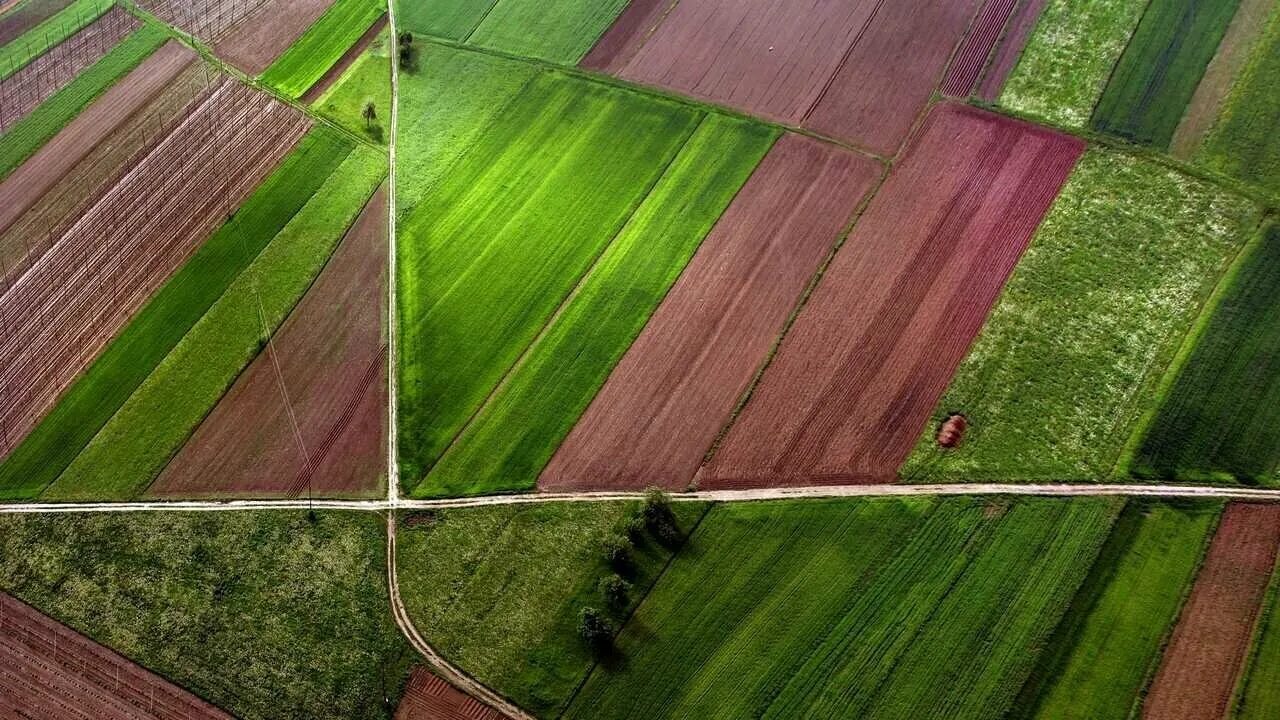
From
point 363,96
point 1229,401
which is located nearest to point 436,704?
point 1229,401

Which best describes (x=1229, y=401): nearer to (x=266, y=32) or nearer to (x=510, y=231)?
(x=510, y=231)

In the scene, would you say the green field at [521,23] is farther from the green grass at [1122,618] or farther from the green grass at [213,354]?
the green grass at [1122,618]

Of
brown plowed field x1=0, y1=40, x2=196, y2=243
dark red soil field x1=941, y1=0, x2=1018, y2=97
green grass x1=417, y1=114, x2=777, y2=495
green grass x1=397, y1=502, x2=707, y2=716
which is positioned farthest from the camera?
brown plowed field x1=0, y1=40, x2=196, y2=243

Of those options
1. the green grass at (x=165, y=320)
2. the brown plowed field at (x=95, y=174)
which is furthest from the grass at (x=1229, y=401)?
the brown plowed field at (x=95, y=174)

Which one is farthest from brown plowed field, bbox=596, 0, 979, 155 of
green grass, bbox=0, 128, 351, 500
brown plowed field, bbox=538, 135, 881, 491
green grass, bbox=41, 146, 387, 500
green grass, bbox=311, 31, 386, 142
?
green grass, bbox=0, 128, 351, 500

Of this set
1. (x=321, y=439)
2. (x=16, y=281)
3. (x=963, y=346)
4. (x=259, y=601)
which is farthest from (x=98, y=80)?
(x=963, y=346)

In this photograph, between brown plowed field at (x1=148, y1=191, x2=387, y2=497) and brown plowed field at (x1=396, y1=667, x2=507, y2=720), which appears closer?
brown plowed field at (x1=396, y1=667, x2=507, y2=720)

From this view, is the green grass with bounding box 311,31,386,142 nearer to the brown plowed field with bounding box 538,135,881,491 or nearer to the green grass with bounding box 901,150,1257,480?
the brown plowed field with bounding box 538,135,881,491

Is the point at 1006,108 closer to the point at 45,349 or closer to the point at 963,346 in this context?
the point at 963,346
